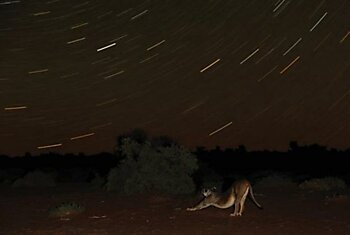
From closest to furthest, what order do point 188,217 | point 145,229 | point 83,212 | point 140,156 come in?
point 145,229 < point 188,217 < point 83,212 < point 140,156

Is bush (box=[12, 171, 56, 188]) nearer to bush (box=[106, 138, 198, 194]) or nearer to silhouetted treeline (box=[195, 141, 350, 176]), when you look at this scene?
bush (box=[106, 138, 198, 194])

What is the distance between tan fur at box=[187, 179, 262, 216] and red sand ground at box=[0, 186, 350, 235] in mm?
290

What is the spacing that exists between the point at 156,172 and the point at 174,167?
0.81 meters

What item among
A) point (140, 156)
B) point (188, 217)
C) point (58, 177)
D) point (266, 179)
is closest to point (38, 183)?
point (58, 177)

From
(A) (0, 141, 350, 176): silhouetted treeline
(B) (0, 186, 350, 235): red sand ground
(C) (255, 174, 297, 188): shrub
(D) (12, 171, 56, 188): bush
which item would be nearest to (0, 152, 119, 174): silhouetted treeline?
(A) (0, 141, 350, 176): silhouetted treeline

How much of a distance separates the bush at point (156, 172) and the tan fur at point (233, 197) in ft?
22.0

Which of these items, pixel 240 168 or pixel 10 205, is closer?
pixel 10 205

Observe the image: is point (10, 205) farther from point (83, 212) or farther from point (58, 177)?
point (58, 177)

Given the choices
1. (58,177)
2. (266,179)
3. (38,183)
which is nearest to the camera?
(266,179)

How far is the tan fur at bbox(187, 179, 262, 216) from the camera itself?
17.7 meters

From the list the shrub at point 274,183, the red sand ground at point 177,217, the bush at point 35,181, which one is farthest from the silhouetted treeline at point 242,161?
the red sand ground at point 177,217

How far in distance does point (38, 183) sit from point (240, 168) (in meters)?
18.9

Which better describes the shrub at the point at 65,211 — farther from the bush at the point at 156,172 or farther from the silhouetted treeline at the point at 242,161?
the silhouetted treeline at the point at 242,161

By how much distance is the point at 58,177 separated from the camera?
137ft
